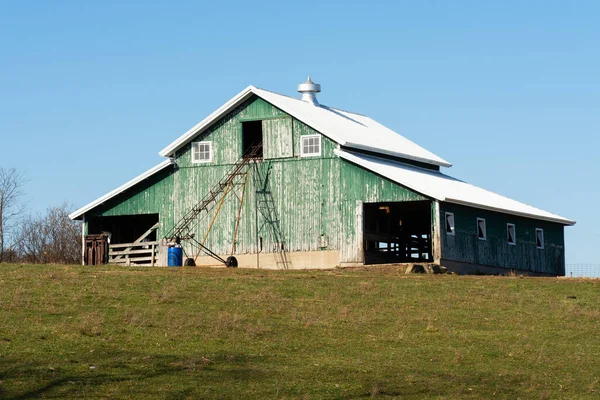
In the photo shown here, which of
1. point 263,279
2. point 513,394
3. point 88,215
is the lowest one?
point 513,394

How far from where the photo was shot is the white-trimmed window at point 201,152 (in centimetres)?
4956

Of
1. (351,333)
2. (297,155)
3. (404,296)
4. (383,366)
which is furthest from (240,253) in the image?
(383,366)

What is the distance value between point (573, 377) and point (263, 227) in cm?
2559

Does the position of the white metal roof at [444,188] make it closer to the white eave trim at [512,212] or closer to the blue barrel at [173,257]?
the white eave trim at [512,212]

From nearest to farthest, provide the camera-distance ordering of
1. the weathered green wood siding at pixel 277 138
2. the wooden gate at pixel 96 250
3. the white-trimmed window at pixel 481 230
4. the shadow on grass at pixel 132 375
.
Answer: the shadow on grass at pixel 132 375, the weathered green wood siding at pixel 277 138, the white-trimmed window at pixel 481 230, the wooden gate at pixel 96 250

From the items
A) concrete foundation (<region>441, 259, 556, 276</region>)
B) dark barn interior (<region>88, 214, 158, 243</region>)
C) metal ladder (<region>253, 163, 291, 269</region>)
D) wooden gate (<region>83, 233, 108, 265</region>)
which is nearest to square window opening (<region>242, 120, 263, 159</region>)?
metal ladder (<region>253, 163, 291, 269</region>)

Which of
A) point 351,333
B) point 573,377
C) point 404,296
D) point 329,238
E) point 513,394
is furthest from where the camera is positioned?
point 329,238

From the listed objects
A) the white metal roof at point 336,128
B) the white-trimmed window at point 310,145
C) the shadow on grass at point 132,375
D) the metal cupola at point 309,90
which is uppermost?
the metal cupola at point 309,90

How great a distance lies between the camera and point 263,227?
48031 millimetres

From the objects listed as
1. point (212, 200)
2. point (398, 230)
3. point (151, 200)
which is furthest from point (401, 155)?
point (151, 200)

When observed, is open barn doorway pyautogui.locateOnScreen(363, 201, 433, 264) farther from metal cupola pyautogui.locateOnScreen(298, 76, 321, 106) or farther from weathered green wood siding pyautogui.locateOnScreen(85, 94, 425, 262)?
metal cupola pyautogui.locateOnScreen(298, 76, 321, 106)

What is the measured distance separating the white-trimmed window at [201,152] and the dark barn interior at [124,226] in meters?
4.55

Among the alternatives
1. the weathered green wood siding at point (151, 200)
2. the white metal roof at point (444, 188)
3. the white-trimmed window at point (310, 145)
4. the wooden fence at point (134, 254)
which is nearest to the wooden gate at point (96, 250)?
the wooden fence at point (134, 254)

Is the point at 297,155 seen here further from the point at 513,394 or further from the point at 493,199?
the point at 513,394
